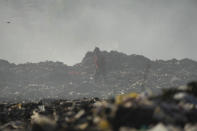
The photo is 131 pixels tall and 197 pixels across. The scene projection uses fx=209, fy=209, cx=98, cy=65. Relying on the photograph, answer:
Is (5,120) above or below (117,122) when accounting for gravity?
below

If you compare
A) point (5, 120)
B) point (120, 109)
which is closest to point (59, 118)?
point (120, 109)

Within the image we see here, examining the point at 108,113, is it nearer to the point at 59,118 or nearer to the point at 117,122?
the point at 117,122

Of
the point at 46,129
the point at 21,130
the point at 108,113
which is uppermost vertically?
the point at 108,113

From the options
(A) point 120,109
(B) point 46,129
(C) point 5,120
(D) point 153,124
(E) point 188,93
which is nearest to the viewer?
(D) point 153,124

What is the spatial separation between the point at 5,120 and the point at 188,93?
33.2 ft

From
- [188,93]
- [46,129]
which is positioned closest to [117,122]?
[46,129]

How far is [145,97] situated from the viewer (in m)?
5.84

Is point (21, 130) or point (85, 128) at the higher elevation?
point (85, 128)

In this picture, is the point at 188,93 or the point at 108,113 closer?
the point at 108,113

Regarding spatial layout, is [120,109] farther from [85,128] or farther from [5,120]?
[5,120]

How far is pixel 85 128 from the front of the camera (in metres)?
5.29

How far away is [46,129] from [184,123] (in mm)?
3548

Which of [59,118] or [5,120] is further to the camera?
[5,120]

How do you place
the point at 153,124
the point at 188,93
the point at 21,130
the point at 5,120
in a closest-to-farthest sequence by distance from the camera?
the point at 153,124 < the point at 188,93 < the point at 21,130 < the point at 5,120
